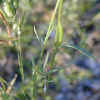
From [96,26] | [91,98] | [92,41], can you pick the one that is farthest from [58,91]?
[96,26]

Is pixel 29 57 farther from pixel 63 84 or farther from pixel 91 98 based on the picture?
pixel 91 98

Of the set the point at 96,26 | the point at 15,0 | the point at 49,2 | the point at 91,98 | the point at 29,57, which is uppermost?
the point at 15,0

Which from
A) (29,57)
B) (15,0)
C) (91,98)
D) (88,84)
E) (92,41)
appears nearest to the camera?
(15,0)

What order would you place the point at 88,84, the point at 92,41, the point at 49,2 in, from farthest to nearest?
→ the point at 49,2 → the point at 92,41 → the point at 88,84

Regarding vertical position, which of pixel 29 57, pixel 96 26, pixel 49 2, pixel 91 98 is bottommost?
pixel 91 98

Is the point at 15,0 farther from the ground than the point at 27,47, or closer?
farther from the ground

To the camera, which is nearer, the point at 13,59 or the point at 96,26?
the point at 13,59

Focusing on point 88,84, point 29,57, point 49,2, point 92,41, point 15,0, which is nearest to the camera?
point 15,0

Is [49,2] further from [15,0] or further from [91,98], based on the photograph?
[15,0]

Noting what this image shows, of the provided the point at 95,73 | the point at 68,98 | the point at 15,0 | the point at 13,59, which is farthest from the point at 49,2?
the point at 15,0
